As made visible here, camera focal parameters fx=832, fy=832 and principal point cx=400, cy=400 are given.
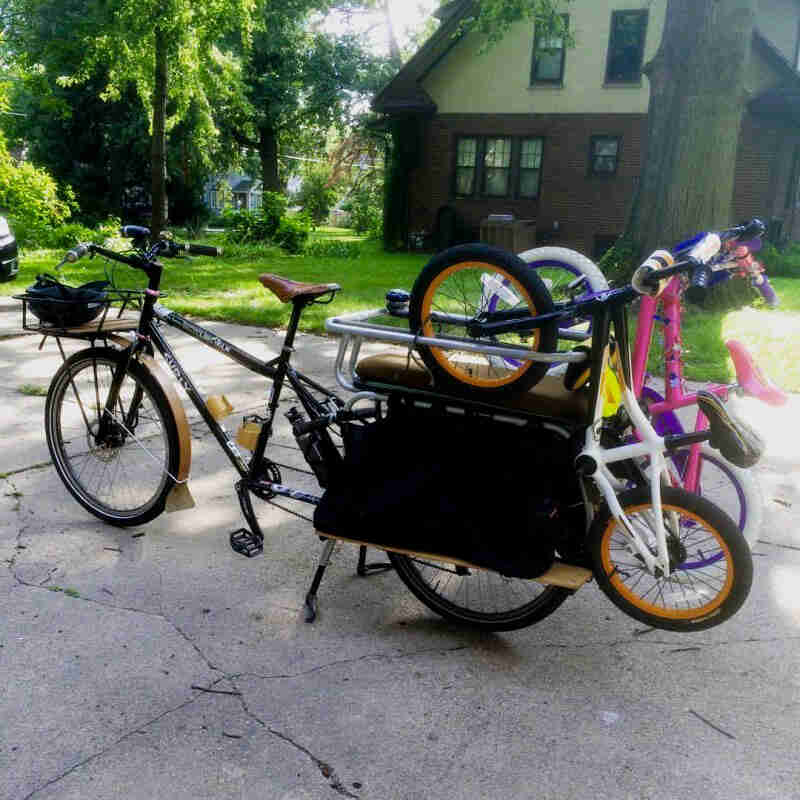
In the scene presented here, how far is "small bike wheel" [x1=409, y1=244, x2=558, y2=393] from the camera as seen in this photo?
2678mm

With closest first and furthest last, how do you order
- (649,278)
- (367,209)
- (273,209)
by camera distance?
(649,278) < (273,209) < (367,209)

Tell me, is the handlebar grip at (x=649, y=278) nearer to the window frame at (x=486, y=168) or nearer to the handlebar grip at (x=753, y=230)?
the handlebar grip at (x=753, y=230)

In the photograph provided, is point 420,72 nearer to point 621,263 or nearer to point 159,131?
point 159,131

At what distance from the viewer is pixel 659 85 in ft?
34.0

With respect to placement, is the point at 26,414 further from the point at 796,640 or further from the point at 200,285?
the point at 200,285

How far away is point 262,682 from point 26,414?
142 inches

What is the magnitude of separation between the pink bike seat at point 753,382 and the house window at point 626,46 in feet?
62.9

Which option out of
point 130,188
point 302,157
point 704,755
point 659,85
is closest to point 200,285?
point 659,85

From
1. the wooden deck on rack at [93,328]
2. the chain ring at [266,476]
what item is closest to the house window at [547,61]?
the wooden deck on rack at [93,328]

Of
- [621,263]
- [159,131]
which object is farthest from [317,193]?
[621,263]

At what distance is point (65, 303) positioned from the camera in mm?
3465

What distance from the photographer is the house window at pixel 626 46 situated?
20.0 meters

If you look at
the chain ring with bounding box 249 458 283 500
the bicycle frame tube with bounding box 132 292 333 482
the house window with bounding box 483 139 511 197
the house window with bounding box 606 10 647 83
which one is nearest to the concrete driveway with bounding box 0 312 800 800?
the chain ring with bounding box 249 458 283 500

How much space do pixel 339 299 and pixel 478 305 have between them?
8364mm
